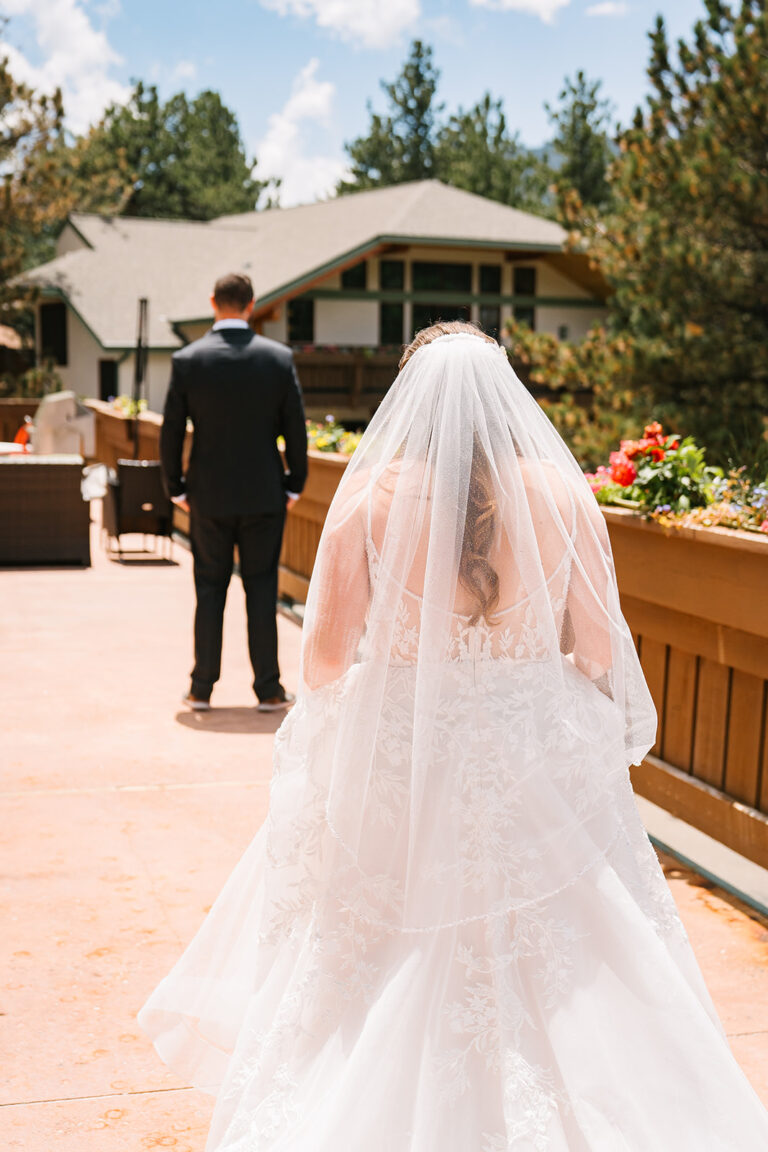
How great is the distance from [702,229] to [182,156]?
55.0 meters

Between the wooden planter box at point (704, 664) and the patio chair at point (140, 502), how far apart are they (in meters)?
7.49

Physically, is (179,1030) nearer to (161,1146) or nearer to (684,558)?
(161,1146)

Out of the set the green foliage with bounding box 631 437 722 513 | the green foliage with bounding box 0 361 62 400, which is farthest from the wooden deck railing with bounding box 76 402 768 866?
the green foliage with bounding box 0 361 62 400

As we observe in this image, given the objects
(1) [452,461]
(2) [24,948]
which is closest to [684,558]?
(1) [452,461]

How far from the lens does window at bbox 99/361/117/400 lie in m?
37.9

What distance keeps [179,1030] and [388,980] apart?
0.81m

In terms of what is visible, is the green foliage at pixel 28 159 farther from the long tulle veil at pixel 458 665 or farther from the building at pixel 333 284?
the long tulle veil at pixel 458 665

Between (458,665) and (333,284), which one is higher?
(333,284)

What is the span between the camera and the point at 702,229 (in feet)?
58.1

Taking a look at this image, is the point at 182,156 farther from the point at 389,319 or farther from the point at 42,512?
the point at 42,512

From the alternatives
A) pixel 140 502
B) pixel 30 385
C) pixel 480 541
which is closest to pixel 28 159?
pixel 30 385

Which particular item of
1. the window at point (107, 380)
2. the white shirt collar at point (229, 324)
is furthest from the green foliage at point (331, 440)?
the window at point (107, 380)

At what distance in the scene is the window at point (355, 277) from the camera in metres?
35.8

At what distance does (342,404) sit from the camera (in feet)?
108
